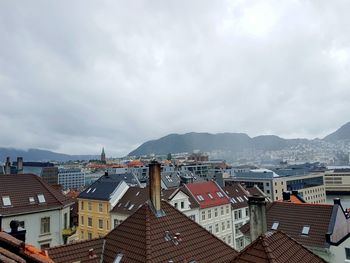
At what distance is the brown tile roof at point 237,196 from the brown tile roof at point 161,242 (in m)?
34.6

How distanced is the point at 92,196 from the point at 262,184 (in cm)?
7910

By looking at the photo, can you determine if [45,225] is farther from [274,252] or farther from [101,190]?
[274,252]

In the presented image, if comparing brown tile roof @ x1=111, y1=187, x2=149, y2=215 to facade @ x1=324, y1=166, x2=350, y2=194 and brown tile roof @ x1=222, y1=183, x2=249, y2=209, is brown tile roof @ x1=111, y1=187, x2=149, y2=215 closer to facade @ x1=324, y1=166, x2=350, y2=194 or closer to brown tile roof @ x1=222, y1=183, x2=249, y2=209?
brown tile roof @ x1=222, y1=183, x2=249, y2=209

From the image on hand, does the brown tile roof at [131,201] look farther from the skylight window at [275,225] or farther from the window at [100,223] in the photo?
the skylight window at [275,225]

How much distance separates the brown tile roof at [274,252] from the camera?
12.4 meters

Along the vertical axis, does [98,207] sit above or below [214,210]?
above

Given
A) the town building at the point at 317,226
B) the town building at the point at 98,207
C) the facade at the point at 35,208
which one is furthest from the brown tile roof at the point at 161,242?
the town building at the point at 98,207

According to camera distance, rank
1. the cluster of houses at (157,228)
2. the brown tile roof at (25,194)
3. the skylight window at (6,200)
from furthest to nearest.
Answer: the brown tile roof at (25,194) → the skylight window at (6,200) → the cluster of houses at (157,228)

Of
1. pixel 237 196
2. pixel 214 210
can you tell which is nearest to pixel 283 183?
pixel 237 196

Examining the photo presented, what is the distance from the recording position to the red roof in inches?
1895

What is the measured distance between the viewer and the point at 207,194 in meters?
50.2

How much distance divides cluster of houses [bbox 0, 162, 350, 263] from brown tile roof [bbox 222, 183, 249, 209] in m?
5.35

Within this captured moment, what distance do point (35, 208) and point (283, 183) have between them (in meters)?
99.7

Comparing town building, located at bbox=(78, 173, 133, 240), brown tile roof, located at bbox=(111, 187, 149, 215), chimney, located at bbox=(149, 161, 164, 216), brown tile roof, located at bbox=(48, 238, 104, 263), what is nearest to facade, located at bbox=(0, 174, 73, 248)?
brown tile roof, located at bbox=(111, 187, 149, 215)
